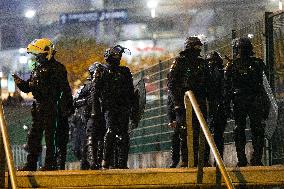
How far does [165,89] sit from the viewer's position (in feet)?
66.5

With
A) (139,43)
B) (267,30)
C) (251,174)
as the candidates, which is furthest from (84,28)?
(251,174)

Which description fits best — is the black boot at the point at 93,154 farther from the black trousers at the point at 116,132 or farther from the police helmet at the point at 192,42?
the police helmet at the point at 192,42

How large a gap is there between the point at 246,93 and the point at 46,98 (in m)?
3.44

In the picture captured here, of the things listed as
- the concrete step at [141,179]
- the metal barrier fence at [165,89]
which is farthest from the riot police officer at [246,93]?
the concrete step at [141,179]

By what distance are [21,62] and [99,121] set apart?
232 ft

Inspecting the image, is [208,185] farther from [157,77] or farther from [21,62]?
[21,62]

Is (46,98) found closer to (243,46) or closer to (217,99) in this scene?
(217,99)

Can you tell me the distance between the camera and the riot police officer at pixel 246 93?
12.9 m

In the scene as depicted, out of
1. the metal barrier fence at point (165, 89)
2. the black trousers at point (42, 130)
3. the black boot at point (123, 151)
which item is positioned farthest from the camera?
the metal barrier fence at point (165, 89)

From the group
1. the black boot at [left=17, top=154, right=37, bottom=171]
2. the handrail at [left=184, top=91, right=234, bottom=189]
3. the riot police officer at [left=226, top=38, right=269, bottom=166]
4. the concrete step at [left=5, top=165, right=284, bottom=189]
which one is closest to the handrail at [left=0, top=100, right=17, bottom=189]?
the concrete step at [left=5, top=165, right=284, bottom=189]

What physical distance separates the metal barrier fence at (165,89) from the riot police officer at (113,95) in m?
3.19

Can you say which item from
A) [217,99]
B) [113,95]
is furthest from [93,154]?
[217,99]

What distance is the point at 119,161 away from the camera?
544 inches

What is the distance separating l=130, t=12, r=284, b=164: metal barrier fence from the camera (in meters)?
14.9
